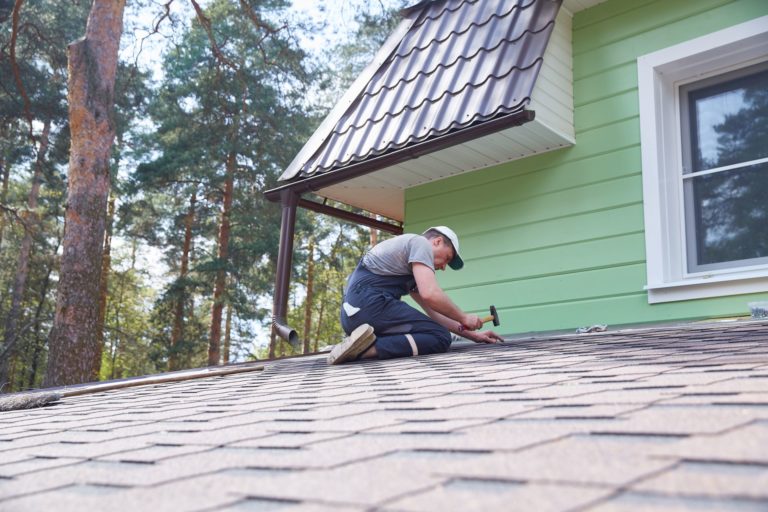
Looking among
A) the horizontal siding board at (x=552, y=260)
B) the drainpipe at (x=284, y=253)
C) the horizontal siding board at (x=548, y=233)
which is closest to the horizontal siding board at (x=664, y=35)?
the horizontal siding board at (x=548, y=233)

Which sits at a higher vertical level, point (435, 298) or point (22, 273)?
point (22, 273)

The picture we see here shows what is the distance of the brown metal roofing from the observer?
14.7 feet

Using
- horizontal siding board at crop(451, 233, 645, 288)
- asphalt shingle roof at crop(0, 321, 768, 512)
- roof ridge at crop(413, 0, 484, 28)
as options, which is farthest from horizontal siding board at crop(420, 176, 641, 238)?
asphalt shingle roof at crop(0, 321, 768, 512)

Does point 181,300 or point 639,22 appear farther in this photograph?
point 181,300

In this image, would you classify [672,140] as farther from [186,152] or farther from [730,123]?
[186,152]

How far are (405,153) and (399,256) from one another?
1.13 metres

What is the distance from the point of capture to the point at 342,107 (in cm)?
574

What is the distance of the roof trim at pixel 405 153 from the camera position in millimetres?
4223

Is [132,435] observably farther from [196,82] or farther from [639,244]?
[196,82]

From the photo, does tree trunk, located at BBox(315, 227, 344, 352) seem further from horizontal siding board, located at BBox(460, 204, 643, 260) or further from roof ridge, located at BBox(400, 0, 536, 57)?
horizontal siding board, located at BBox(460, 204, 643, 260)

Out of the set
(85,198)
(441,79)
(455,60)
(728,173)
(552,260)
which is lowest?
(552,260)

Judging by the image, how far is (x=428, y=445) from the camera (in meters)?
1.04

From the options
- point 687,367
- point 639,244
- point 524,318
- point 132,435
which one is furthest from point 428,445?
A: point 524,318

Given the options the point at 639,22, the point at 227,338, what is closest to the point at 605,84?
the point at 639,22
